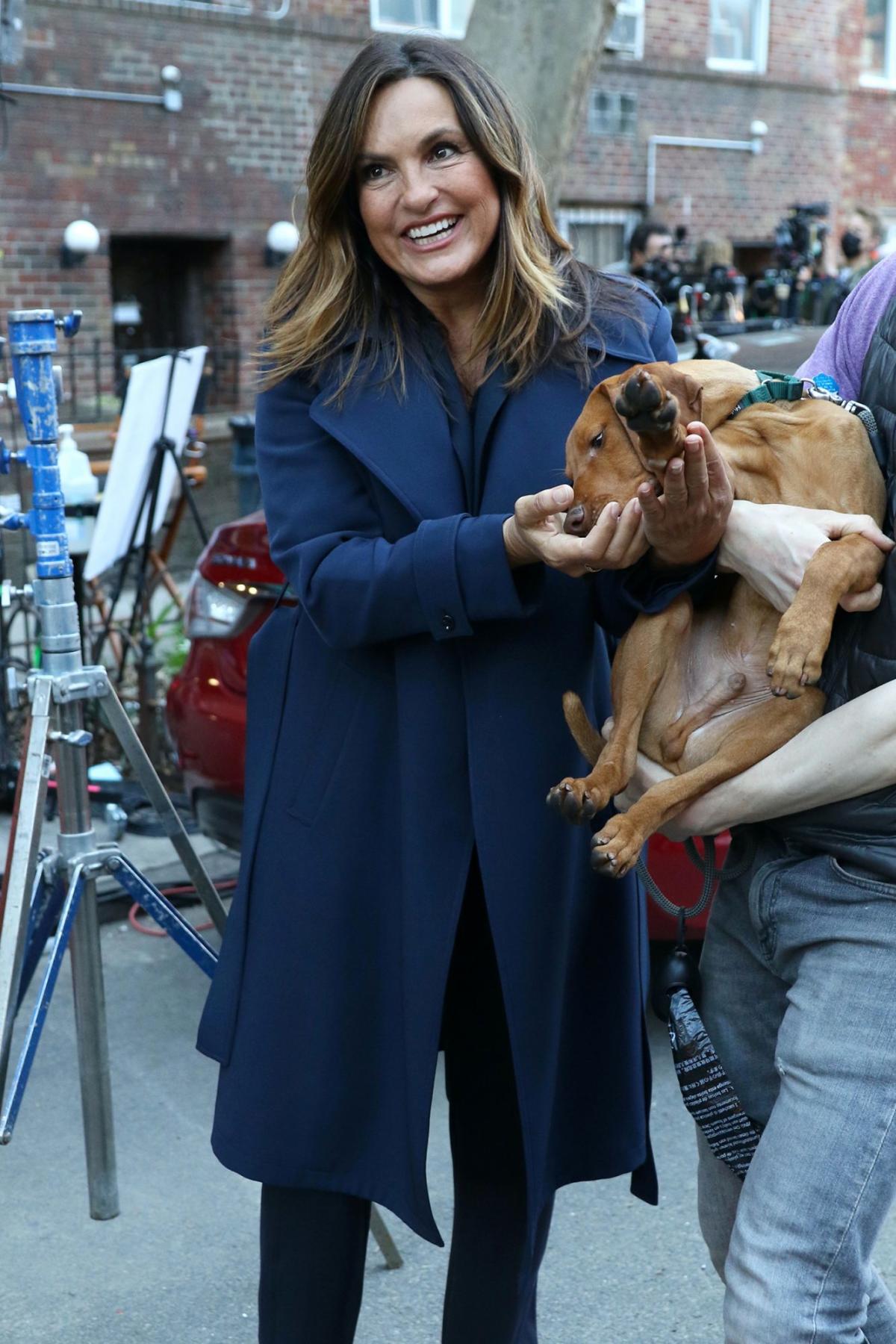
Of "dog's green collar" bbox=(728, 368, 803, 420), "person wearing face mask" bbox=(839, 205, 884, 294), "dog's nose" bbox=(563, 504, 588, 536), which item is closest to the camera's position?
"dog's nose" bbox=(563, 504, 588, 536)

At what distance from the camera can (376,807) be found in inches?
81.1

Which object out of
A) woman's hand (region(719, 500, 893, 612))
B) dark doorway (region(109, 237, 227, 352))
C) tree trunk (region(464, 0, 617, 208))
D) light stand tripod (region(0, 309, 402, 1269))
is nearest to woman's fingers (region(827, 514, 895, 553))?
woman's hand (region(719, 500, 893, 612))

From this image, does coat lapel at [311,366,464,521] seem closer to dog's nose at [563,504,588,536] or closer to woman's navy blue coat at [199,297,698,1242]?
woman's navy blue coat at [199,297,698,1242]

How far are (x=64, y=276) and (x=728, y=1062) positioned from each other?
10.3 metres

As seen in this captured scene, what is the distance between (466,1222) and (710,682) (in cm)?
87

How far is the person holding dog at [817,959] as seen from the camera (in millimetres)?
1633

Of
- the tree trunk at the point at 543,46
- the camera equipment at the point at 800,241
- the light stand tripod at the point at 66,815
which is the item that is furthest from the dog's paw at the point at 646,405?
the camera equipment at the point at 800,241

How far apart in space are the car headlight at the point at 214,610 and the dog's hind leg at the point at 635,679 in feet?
7.57

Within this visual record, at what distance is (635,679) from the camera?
2051mm

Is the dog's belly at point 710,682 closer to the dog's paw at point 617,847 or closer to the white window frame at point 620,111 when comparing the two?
the dog's paw at point 617,847

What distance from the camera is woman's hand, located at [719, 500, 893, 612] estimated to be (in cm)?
185

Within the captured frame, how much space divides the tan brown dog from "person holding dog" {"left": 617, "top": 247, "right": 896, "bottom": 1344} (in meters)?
0.04

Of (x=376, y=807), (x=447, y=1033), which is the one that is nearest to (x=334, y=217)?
(x=376, y=807)

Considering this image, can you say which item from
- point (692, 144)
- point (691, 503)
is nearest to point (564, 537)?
point (691, 503)
